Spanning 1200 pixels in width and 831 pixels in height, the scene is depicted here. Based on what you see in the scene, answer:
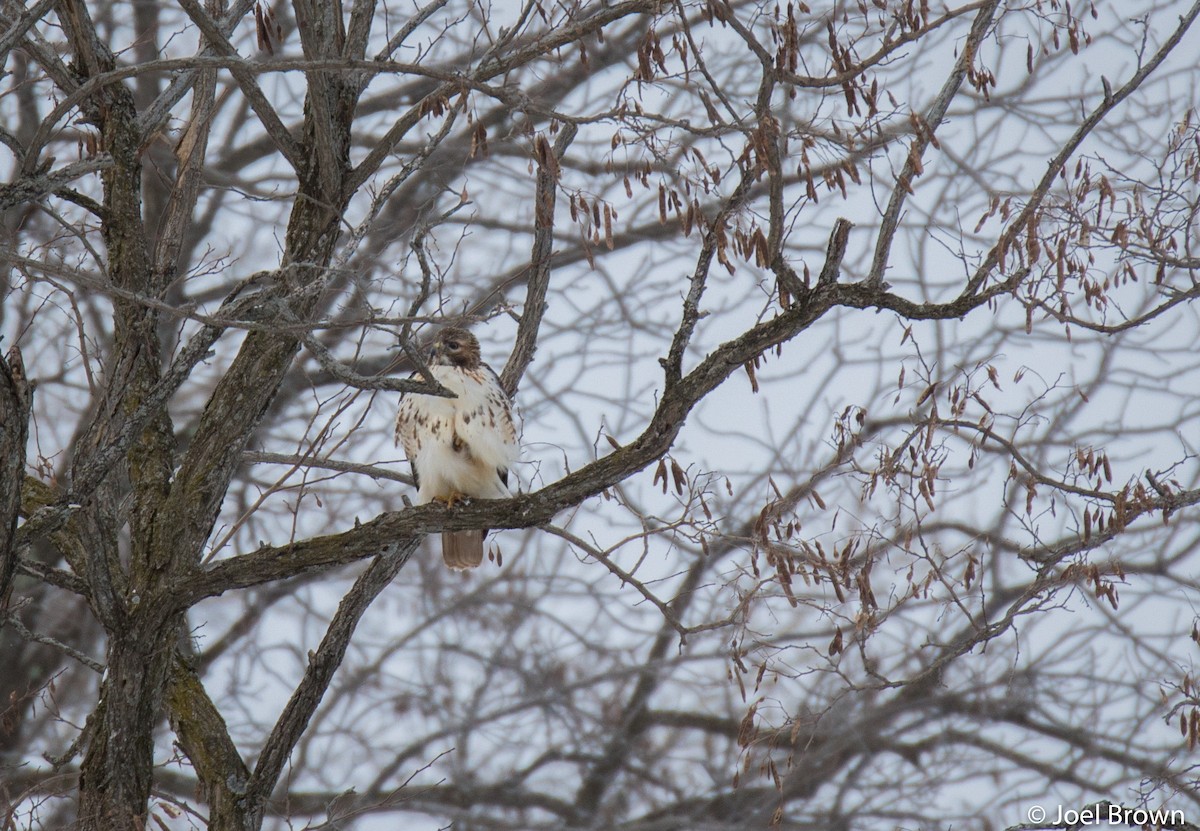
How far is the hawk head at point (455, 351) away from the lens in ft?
21.8

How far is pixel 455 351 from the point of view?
6.64m

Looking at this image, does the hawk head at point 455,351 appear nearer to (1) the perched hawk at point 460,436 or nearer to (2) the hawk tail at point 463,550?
(1) the perched hawk at point 460,436

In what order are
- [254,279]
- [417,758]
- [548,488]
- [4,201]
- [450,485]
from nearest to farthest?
1. [4,201]
2. [548,488]
3. [254,279]
4. [450,485]
5. [417,758]

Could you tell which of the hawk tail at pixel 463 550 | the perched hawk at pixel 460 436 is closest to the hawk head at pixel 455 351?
the perched hawk at pixel 460 436

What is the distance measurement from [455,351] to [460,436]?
0.48 m

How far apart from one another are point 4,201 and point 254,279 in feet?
3.34

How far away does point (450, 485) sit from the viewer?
657 centimetres

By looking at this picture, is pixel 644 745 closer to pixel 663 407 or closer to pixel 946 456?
pixel 946 456

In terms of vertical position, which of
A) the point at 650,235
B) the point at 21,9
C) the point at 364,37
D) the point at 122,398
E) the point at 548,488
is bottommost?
the point at 548,488

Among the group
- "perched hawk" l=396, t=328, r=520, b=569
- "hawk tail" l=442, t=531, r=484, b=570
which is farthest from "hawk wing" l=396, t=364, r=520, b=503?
"hawk tail" l=442, t=531, r=484, b=570

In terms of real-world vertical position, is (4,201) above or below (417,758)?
Result: below

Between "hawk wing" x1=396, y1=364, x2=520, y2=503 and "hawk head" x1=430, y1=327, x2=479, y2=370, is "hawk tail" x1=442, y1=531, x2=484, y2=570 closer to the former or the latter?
"hawk wing" x1=396, y1=364, x2=520, y2=503

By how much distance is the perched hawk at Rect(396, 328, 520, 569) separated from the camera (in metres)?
6.44

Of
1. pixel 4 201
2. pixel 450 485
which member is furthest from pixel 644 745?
pixel 4 201
